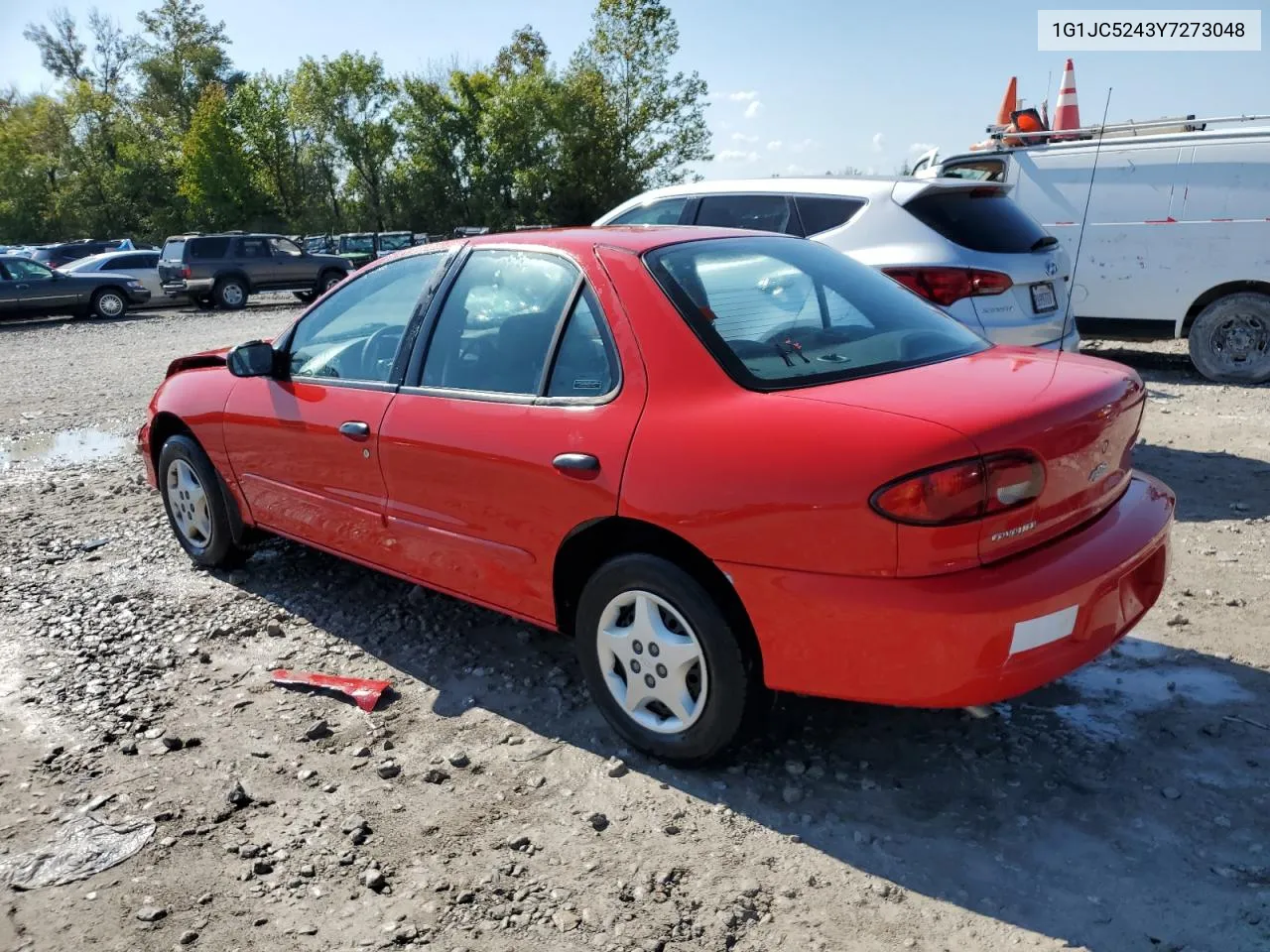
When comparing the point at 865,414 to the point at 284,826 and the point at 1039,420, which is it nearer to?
the point at 1039,420

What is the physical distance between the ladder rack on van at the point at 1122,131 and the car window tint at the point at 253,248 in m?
18.8

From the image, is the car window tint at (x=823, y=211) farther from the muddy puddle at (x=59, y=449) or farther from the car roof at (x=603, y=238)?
the muddy puddle at (x=59, y=449)

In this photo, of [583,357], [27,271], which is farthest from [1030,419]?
[27,271]

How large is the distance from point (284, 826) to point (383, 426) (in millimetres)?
1428

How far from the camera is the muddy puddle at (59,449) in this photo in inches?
304

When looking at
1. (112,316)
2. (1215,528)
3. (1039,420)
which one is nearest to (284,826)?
(1039,420)

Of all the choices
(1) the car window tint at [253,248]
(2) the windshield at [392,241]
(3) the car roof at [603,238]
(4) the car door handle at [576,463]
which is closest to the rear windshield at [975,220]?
(3) the car roof at [603,238]

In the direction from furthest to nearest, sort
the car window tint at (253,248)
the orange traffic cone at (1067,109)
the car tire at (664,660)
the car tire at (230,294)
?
the car window tint at (253,248) < the car tire at (230,294) < the orange traffic cone at (1067,109) < the car tire at (664,660)

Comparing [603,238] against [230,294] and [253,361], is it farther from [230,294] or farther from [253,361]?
[230,294]

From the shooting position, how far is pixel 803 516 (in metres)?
2.55

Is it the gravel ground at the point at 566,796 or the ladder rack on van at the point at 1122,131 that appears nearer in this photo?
the gravel ground at the point at 566,796

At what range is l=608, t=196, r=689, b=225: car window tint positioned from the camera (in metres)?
7.06

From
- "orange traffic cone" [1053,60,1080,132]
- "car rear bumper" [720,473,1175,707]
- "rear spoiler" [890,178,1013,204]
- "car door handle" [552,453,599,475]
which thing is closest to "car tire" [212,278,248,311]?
"orange traffic cone" [1053,60,1080,132]

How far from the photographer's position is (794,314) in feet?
10.6
